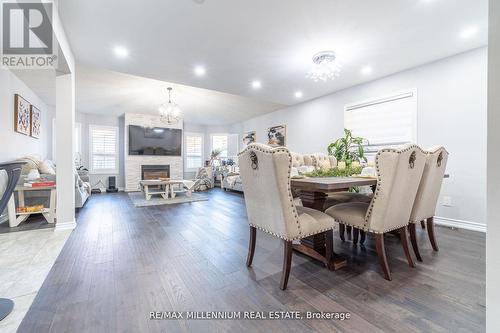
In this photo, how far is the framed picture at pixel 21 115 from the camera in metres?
3.69

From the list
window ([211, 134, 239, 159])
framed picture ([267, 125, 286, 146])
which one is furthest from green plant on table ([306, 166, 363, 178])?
window ([211, 134, 239, 159])

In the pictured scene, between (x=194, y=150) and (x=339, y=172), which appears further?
(x=194, y=150)

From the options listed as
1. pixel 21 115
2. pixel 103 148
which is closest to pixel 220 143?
pixel 103 148

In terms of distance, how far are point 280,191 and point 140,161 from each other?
6.79 metres

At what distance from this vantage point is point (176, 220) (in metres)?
3.33

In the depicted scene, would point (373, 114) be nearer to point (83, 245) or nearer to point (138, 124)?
point (83, 245)

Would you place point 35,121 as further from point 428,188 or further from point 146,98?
point 428,188

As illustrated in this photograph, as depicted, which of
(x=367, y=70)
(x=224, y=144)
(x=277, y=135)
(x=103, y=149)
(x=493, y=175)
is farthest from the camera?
(x=224, y=144)

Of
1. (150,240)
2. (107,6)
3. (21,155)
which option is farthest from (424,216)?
(21,155)

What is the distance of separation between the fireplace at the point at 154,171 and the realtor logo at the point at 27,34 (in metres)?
4.14

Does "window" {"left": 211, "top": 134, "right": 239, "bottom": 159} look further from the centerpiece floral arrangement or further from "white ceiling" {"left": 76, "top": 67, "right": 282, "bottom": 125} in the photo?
the centerpiece floral arrangement

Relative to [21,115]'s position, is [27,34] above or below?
above

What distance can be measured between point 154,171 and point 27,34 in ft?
16.6

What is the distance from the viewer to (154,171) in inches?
283
